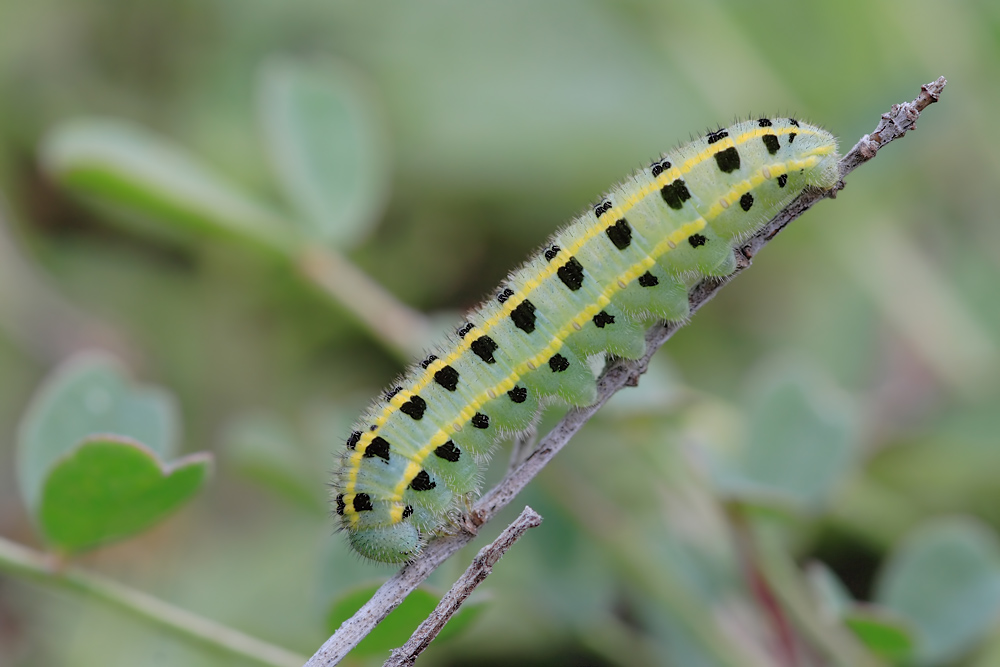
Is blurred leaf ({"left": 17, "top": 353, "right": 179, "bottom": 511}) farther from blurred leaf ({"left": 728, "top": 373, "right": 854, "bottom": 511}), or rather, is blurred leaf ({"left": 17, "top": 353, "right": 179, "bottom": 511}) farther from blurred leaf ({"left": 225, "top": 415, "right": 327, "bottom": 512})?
blurred leaf ({"left": 728, "top": 373, "right": 854, "bottom": 511})

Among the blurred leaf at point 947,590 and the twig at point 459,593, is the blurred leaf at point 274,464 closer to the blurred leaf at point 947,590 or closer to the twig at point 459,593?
the twig at point 459,593

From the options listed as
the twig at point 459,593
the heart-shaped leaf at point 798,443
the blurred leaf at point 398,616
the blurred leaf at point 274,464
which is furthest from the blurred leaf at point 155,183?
the twig at point 459,593

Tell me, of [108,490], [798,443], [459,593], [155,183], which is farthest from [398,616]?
[155,183]

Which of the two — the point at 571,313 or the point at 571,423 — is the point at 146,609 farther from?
the point at 571,313

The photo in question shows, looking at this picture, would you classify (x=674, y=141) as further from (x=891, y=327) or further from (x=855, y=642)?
(x=855, y=642)

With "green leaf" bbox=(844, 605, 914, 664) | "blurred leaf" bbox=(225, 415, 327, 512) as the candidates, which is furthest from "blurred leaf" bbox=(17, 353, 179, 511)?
"green leaf" bbox=(844, 605, 914, 664)
